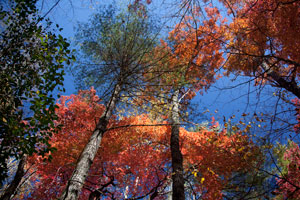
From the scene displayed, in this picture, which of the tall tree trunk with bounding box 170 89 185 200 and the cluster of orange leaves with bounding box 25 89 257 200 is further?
the cluster of orange leaves with bounding box 25 89 257 200

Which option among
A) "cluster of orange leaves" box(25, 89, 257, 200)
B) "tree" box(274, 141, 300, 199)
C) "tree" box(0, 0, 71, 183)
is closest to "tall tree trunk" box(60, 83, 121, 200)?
"tree" box(0, 0, 71, 183)

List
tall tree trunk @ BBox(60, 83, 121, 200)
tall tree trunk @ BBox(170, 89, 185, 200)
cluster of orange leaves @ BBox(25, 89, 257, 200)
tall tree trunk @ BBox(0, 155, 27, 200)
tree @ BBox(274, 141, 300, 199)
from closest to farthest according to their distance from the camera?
1. tree @ BBox(274, 141, 300, 199)
2. tall tree trunk @ BBox(60, 83, 121, 200)
3. tall tree trunk @ BBox(170, 89, 185, 200)
4. tall tree trunk @ BBox(0, 155, 27, 200)
5. cluster of orange leaves @ BBox(25, 89, 257, 200)

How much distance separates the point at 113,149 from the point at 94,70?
5000 millimetres

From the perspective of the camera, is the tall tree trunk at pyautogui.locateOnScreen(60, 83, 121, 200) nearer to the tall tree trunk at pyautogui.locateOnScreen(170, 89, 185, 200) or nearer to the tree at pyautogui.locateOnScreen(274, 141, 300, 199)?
the tall tree trunk at pyautogui.locateOnScreen(170, 89, 185, 200)

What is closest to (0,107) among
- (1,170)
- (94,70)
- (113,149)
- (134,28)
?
(1,170)

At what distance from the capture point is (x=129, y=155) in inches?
395

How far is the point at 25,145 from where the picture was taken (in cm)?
272

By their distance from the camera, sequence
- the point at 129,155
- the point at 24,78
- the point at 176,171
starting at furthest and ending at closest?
the point at 129,155
the point at 176,171
the point at 24,78

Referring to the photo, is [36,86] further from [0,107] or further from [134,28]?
[134,28]

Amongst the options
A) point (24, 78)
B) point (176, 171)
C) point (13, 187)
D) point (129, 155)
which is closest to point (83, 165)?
point (24, 78)

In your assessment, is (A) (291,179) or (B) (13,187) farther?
(A) (291,179)

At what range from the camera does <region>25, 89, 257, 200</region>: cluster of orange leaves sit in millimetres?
8758

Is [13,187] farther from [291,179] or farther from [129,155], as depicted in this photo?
[291,179]

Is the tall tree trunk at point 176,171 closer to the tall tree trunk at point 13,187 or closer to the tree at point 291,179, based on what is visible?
the tree at point 291,179
